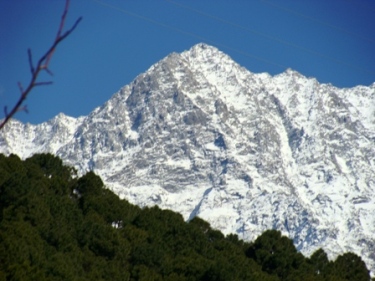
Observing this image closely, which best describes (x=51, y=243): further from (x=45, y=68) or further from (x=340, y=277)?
(x=45, y=68)

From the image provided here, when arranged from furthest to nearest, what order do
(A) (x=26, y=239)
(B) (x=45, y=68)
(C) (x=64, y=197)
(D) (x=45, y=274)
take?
(C) (x=64, y=197), (A) (x=26, y=239), (D) (x=45, y=274), (B) (x=45, y=68)

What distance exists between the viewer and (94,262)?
6181 centimetres

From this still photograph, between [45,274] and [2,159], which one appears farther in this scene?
[2,159]

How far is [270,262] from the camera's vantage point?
252ft

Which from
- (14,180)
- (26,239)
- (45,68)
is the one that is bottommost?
(45,68)

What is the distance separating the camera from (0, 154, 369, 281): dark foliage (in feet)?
185

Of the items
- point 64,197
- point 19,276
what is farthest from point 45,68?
point 64,197

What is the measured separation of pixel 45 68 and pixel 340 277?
62.6 meters

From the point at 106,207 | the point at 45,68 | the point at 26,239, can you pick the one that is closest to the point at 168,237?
the point at 106,207

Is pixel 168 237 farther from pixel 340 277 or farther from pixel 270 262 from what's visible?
pixel 340 277

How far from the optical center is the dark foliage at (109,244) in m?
56.5

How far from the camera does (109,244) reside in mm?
66250

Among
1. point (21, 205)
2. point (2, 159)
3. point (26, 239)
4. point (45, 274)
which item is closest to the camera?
point (45, 274)

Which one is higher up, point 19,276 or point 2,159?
point 2,159
